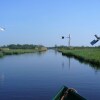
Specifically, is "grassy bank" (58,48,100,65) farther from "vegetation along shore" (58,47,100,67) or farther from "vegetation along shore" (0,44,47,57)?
"vegetation along shore" (0,44,47,57)

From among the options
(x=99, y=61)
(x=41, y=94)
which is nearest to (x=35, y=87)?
(x=41, y=94)

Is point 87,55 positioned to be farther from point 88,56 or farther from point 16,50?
point 16,50

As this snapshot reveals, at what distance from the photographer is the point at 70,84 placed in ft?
75.5

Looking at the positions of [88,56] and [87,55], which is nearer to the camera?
[88,56]

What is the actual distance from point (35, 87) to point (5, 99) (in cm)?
446

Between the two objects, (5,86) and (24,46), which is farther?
(24,46)

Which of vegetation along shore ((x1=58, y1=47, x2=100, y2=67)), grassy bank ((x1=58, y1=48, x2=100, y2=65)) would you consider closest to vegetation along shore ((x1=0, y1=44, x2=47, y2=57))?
vegetation along shore ((x1=58, y1=47, x2=100, y2=67))

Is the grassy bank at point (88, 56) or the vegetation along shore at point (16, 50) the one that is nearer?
the grassy bank at point (88, 56)

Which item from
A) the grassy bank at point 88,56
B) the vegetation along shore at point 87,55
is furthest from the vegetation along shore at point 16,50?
the grassy bank at point 88,56

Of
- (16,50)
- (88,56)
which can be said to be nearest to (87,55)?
(88,56)

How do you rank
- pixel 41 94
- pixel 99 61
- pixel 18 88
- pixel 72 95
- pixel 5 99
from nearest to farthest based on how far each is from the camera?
1. pixel 72 95
2. pixel 5 99
3. pixel 41 94
4. pixel 18 88
5. pixel 99 61

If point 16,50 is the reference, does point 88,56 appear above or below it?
above

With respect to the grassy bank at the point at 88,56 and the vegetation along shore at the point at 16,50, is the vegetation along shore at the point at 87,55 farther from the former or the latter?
the vegetation along shore at the point at 16,50

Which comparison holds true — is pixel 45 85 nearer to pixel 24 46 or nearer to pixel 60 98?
pixel 60 98
